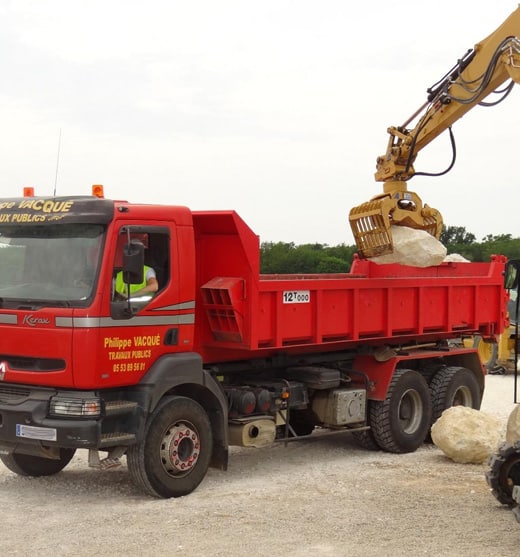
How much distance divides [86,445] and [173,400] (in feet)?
3.21

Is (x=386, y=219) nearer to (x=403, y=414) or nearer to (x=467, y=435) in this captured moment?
(x=403, y=414)

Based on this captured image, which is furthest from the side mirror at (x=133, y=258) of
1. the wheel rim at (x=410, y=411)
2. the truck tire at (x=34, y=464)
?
the wheel rim at (x=410, y=411)

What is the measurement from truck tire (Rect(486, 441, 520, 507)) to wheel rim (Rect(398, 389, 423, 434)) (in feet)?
10.2

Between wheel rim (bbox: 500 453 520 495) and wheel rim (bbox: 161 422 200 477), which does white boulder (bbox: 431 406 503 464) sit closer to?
wheel rim (bbox: 500 453 520 495)

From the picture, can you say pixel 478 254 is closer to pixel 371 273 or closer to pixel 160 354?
pixel 371 273

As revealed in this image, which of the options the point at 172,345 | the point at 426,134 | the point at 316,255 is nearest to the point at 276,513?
the point at 172,345

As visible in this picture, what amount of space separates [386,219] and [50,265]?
427cm

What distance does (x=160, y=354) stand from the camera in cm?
870

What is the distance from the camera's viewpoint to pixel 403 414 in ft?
36.9

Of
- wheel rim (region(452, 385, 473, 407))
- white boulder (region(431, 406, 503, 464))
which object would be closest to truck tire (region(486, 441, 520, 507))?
white boulder (region(431, 406, 503, 464))

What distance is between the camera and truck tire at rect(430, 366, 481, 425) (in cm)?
1159

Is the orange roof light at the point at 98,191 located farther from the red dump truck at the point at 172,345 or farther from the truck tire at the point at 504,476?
the truck tire at the point at 504,476

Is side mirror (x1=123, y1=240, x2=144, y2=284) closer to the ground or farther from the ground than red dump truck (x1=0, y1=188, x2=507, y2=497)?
farther from the ground

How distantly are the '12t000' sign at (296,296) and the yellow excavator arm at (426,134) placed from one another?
5.99 feet
